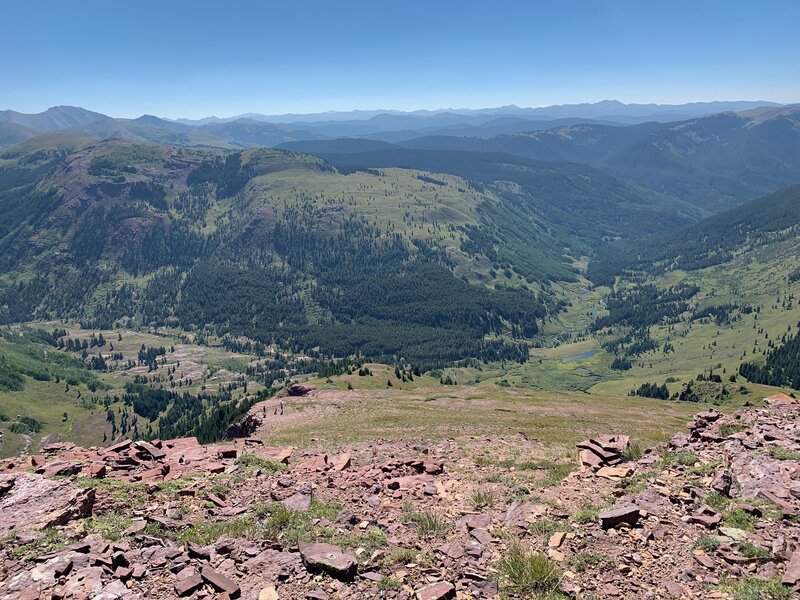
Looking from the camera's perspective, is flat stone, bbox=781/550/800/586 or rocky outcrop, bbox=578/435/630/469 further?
rocky outcrop, bbox=578/435/630/469

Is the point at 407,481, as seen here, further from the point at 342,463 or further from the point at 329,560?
the point at 329,560

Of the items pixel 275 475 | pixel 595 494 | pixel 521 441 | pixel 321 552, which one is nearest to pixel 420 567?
pixel 321 552

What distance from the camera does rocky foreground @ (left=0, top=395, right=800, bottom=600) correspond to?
1866cm

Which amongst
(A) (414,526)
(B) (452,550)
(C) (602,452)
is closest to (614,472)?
(C) (602,452)

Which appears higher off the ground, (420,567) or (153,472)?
(420,567)

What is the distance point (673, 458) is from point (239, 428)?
2823 inches

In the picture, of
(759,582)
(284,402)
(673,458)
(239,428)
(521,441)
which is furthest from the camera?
(284,402)

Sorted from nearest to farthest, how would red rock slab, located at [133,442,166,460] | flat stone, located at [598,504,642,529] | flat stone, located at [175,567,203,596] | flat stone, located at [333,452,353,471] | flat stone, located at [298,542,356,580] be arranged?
flat stone, located at [175,567,203,596]
flat stone, located at [298,542,356,580]
flat stone, located at [598,504,642,529]
flat stone, located at [333,452,353,471]
red rock slab, located at [133,442,166,460]

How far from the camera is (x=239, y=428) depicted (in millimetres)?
83938

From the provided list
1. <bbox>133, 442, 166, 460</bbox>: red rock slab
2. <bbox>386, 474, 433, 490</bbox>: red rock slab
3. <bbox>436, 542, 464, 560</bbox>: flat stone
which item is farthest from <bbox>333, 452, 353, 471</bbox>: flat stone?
<bbox>436, 542, 464, 560</bbox>: flat stone

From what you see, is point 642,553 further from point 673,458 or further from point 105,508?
point 105,508

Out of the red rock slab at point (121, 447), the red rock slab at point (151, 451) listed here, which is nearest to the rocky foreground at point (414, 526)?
the red rock slab at point (121, 447)

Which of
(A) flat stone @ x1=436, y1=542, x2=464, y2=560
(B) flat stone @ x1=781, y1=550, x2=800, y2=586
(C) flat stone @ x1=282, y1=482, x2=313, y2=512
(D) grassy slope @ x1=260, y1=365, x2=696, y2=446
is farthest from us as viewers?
(D) grassy slope @ x1=260, y1=365, x2=696, y2=446

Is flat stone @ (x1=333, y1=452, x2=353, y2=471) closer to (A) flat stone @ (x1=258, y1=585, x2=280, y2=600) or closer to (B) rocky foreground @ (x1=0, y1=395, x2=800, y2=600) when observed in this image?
(B) rocky foreground @ (x1=0, y1=395, x2=800, y2=600)
